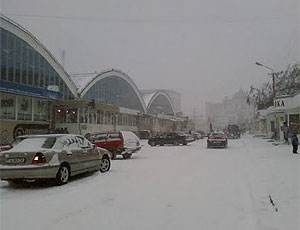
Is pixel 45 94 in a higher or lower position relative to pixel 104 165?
higher

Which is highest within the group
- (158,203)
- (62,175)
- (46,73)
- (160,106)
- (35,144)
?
(160,106)

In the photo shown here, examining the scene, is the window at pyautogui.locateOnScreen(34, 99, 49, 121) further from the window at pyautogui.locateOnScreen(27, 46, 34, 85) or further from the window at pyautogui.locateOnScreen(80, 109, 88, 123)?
the window at pyautogui.locateOnScreen(80, 109, 88, 123)

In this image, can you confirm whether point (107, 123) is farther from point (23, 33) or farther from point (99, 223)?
point (99, 223)

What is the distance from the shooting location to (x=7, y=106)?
33.1m

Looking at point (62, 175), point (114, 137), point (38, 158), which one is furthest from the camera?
point (114, 137)

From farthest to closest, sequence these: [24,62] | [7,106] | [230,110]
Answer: [230,110], [24,62], [7,106]

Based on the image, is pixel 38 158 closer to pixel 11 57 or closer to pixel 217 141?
pixel 217 141

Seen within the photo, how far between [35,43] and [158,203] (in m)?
35.5

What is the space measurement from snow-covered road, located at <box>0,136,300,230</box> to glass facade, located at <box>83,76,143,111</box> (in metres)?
41.2

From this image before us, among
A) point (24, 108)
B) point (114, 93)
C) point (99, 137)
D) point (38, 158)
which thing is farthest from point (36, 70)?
point (38, 158)

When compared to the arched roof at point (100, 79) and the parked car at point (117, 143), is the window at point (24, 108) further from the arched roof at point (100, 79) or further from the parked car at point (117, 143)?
the parked car at point (117, 143)

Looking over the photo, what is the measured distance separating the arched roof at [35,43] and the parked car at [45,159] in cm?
2700

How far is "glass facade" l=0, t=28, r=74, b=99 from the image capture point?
33.6 m

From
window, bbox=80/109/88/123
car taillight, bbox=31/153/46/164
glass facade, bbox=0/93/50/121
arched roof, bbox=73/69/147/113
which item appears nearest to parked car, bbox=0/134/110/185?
car taillight, bbox=31/153/46/164
